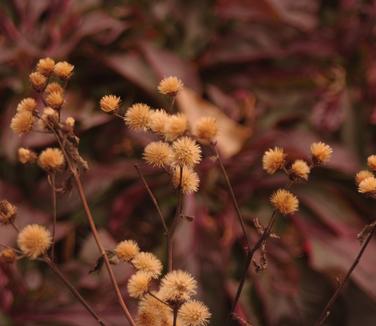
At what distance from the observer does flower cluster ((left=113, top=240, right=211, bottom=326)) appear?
41 cm

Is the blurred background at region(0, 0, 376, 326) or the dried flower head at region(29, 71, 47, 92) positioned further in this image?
the blurred background at region(0, 0, 376, 326)

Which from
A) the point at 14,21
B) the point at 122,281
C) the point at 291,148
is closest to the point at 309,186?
the point at 291,148

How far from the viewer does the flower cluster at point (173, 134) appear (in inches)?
16.2

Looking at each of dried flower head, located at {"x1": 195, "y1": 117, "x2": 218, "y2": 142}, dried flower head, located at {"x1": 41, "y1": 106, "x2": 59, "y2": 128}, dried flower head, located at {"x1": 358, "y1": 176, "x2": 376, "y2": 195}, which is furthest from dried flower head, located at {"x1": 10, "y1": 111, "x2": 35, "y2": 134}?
dried flower head, located at {"x1": 358, "y1": 176, "x2": 376, "y2": 195}

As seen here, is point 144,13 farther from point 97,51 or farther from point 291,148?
point 291,148

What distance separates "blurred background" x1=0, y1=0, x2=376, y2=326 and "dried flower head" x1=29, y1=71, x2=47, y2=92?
0.60m

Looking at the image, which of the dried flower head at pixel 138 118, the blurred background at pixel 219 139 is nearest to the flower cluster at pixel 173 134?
the dried flower head at pixel 138 118

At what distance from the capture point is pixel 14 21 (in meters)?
1.48

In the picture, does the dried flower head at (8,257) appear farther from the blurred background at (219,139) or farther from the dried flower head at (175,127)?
the blurred background at (219,139)

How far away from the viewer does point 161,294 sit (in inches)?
16.8

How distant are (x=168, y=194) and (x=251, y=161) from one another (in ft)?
0.61

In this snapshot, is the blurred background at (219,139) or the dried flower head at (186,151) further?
the blurred background at (219,139)

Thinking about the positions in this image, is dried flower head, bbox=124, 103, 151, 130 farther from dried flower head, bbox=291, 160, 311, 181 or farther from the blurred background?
the blurred background

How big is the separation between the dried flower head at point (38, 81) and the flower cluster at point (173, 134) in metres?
0.04
